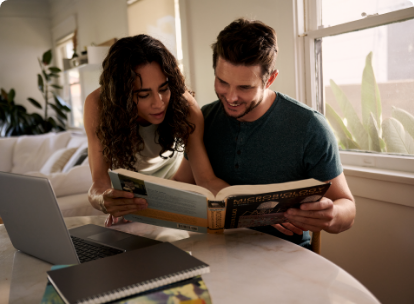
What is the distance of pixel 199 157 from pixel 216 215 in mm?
528

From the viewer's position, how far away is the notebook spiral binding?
58 centimetres

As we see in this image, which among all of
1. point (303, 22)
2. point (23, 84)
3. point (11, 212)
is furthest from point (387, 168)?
point (23, 84)

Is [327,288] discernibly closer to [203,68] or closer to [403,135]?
[403,135]

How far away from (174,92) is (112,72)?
0.25 m

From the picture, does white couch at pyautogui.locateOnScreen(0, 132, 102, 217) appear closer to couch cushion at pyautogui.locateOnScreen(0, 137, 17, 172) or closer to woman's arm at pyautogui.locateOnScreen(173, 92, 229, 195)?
couch cushion at pyautogui.locateOnScreen(0, 137, 17, 172)

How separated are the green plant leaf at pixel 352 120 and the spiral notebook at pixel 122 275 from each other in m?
1.39

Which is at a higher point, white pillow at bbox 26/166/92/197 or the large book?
the large book

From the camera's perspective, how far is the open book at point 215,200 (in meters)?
0.87

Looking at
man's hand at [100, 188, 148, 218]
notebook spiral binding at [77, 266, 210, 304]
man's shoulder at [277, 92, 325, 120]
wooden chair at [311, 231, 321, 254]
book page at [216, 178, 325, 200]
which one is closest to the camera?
notebook spiral binding at [77, 266, 210, 304]

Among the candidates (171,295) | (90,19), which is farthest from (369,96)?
(90,19)

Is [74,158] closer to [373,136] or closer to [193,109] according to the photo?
[193,109]

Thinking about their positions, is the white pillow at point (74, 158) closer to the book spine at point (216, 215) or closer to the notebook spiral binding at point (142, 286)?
the book spine at point (216, 215)

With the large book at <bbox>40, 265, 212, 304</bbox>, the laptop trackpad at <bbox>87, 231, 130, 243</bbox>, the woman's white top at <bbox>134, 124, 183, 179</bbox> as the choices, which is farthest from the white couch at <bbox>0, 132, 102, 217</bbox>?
the large book at <bbox>40, 265, 212, 304</bbox>

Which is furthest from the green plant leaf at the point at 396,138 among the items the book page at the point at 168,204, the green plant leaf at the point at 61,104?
the green plant leaf at the point at 61,104
